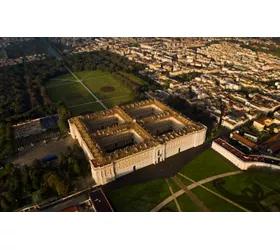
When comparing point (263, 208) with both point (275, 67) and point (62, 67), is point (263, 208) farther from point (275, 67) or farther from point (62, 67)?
point (62, 67)

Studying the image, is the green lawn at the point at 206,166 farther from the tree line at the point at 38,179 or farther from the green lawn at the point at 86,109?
the green lawn at the point at 86,109

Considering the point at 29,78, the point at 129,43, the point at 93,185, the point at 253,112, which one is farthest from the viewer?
the point at 129,43

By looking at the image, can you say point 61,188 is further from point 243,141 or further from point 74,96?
point 74,96

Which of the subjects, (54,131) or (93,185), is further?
(54,131)

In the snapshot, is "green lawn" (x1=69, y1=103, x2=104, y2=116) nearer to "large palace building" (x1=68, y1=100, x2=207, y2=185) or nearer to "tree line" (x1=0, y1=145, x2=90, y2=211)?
"large palace building" (x1=68, y1=100, x2=207, y2=185)

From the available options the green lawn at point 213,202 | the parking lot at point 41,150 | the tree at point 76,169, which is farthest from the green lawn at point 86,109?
the green lawn at point 213,202
